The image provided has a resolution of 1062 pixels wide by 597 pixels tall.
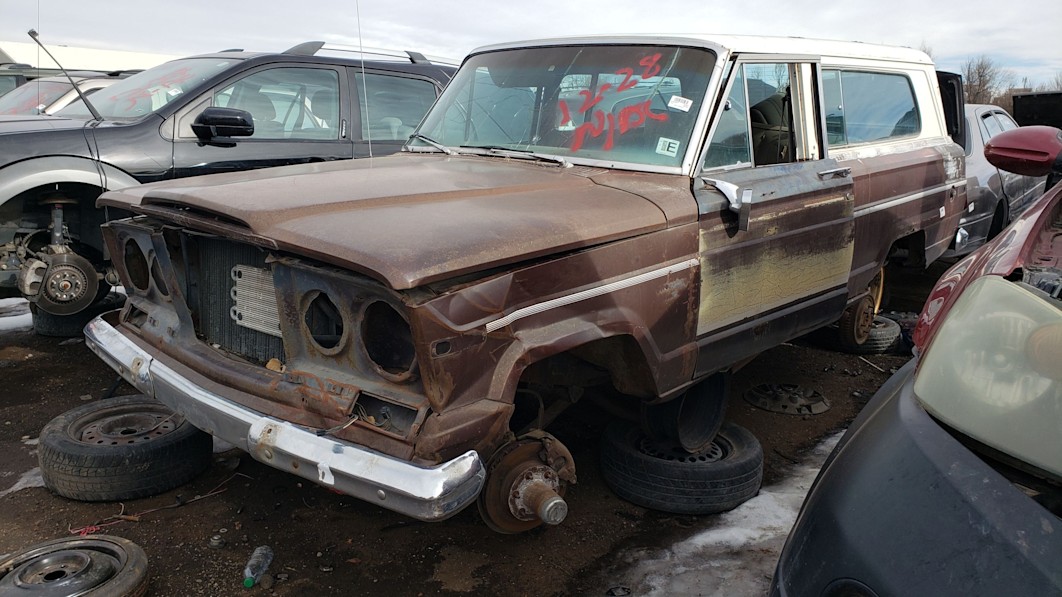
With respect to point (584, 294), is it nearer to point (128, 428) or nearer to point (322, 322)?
point (322, 322)

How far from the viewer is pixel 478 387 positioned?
2318mm

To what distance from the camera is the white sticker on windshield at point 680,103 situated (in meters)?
3.28

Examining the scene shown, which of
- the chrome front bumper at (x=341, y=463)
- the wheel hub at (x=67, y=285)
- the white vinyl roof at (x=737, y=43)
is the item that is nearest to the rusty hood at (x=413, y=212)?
the chrome front bumper at (x=341, y=463)

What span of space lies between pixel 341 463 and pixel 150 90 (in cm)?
422

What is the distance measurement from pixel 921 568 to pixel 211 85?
16.7 feet

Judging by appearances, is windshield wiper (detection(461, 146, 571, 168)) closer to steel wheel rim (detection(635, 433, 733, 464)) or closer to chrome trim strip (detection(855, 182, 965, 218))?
steel wheel rim (detection(635, 433, 733, 464))

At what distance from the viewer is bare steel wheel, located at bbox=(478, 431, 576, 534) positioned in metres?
2.51

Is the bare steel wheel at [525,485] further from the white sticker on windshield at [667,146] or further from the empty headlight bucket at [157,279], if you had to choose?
the empty headlight bucket at [157,279]

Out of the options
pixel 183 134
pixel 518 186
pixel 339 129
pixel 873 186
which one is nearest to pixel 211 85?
pixel 183 134

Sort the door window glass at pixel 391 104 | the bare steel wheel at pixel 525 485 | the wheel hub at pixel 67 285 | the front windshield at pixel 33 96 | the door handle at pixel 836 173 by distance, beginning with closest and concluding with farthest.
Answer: the bare steel wheel at pixel 525 485, the door handle at pixel 836 173, the wheel hub at pixel 67 285, the door window glass at pixel 391 104, the front windshield at pixel 33 96

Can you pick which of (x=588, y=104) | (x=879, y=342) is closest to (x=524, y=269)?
(x=588, y=104)

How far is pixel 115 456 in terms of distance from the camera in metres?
3.25

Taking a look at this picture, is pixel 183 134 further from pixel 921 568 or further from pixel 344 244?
pixel 921 568

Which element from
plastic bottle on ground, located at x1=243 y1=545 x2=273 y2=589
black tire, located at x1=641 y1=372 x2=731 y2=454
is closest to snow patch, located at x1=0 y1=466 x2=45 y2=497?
plastic bottle on ground, located at x1=243 y1=545 x2=273 y2=589
